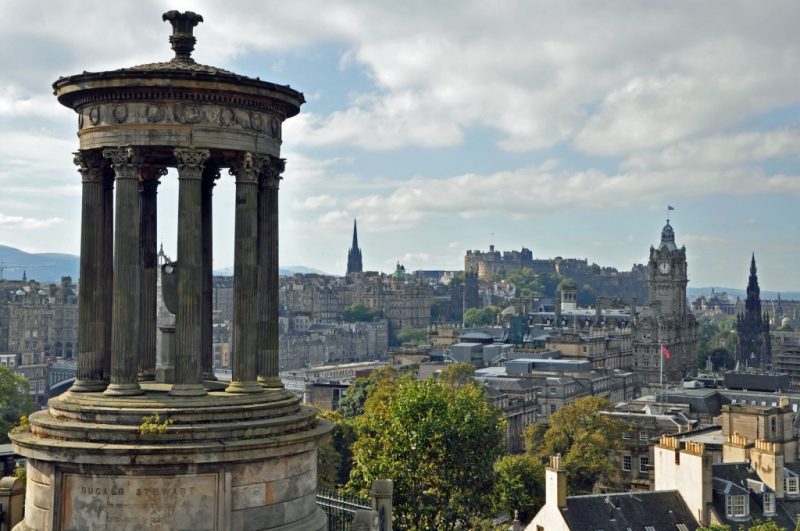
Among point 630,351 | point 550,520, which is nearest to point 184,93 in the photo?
point 550,520

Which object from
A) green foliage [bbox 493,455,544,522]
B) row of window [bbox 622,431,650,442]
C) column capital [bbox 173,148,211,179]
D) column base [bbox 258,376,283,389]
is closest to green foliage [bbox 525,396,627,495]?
row of window [bbox 622,431,650,442]

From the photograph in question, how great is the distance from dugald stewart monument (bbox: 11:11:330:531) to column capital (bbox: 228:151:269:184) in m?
0.03

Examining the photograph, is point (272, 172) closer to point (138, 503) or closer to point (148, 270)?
point (148, 270)

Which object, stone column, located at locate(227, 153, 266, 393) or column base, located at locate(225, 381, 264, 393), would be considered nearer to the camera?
column base, located at locate(225, 381, 264, 393)

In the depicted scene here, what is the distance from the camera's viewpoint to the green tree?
1519 inches

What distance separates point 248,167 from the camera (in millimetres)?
19703

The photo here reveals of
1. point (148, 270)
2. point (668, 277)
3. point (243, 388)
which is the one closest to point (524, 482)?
point (148, 270)

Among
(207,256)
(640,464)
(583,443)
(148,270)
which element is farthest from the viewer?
(640,464)

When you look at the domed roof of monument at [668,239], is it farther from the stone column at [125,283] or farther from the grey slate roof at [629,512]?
the stone column at [125,283]

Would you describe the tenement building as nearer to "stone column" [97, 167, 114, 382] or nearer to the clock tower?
the clock tower

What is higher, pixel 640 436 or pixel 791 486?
pixel 791 486

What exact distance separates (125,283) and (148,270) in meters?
2.90

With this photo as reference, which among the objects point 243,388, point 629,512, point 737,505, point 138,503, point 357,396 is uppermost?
point 243,388

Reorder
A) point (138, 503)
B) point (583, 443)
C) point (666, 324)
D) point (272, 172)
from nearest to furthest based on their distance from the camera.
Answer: point (138, 503) → point (272, 172) → point (583, 443) → point (666, 324)
